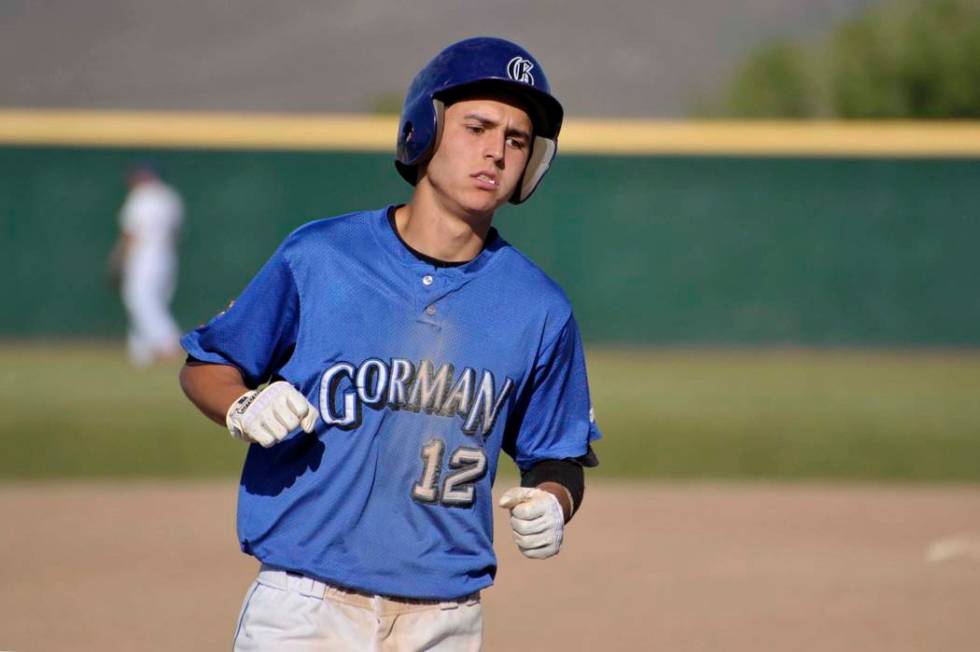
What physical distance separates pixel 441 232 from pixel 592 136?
15.4m

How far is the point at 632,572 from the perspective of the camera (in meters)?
7.68

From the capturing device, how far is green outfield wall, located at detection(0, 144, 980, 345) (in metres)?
18.9

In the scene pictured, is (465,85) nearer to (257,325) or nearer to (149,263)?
(257,325)

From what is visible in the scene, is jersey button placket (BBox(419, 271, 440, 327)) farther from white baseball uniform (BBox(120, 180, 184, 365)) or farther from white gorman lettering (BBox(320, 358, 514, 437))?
white baseball uniform (BBox(120, 180, 184, 365))

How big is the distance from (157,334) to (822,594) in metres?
11.0

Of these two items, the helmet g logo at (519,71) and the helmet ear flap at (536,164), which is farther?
the helmet ear flap at (536,164)

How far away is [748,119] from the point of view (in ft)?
136

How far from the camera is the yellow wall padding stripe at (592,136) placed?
18.6 meters

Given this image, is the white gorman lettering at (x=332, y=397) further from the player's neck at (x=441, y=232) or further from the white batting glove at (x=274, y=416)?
the player's neck at (x=441, y=232)

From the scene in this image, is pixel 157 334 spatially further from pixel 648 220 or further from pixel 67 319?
pixel 648 220

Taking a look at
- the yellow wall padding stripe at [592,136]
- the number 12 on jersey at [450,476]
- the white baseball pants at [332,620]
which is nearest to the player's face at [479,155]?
the number 12 on jersey at [450,476]

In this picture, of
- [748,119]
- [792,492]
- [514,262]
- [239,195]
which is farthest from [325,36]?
[514,262]

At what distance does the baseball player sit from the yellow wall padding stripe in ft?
49.4

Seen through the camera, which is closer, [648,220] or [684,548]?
[684,548]
